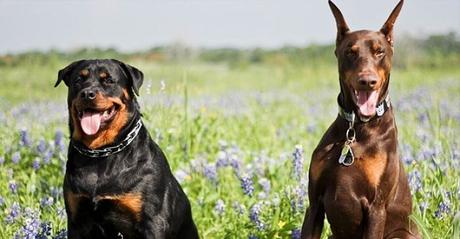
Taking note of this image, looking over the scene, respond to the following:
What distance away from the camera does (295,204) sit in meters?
4.94

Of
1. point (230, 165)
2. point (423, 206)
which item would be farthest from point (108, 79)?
point (423, 206)

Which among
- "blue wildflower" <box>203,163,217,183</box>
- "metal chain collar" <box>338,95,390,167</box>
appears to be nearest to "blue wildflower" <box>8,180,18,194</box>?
"blue wildflower" <box>203,163,217,183</box>

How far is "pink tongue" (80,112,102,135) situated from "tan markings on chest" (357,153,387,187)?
1538mm

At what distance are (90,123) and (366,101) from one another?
1.61 metres

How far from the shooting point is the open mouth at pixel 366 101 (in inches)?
146

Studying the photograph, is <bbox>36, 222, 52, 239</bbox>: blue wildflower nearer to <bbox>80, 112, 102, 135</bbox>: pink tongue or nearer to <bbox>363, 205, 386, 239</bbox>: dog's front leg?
<bbox>80, 112, 102, 135</bbox>: pink tongue

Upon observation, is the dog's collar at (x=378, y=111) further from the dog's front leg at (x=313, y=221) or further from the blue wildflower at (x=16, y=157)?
the blue wildflower at (x=16, y=157)

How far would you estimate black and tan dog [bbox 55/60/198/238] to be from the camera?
410 cm

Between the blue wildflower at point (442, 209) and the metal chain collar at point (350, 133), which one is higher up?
the metal chain collar at point (350, 133)

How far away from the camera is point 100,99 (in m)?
4.06

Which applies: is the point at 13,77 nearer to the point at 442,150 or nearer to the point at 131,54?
the point at 131,54

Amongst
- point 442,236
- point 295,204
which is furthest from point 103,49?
point 442,236

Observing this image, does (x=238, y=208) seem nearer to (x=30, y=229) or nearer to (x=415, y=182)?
(x=415, y=182)

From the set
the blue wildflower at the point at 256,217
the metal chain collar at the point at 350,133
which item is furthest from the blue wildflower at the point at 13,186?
the metal chain collar at the point at 350,133
